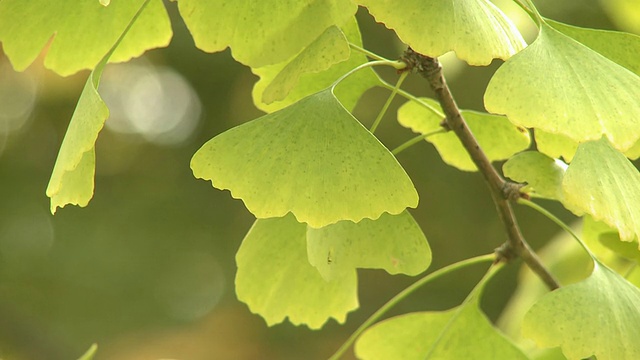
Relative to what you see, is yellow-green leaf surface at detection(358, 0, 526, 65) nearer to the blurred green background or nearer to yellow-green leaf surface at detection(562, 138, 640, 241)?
yellow-green leaf surface at detection(562, 138, 640, 241)

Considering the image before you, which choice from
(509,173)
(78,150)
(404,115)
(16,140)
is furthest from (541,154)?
(16,140)

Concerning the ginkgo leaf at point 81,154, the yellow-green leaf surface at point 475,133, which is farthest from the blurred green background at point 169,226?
the ginkgo leaf at point 81,154

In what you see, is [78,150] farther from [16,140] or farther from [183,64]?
[16,140]

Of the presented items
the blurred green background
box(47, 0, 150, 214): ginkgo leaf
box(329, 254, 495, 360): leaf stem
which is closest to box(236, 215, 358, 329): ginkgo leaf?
box(329, 254, 495, 360): leaf stem

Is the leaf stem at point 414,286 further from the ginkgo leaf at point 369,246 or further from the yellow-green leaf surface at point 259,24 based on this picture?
the yellow-green leaf surface at point 259,24

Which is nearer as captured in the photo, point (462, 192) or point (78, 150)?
point (78, 150)

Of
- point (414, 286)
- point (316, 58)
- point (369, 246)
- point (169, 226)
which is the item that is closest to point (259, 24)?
point (316, 58)

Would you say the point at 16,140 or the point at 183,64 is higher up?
the point at 183,64
